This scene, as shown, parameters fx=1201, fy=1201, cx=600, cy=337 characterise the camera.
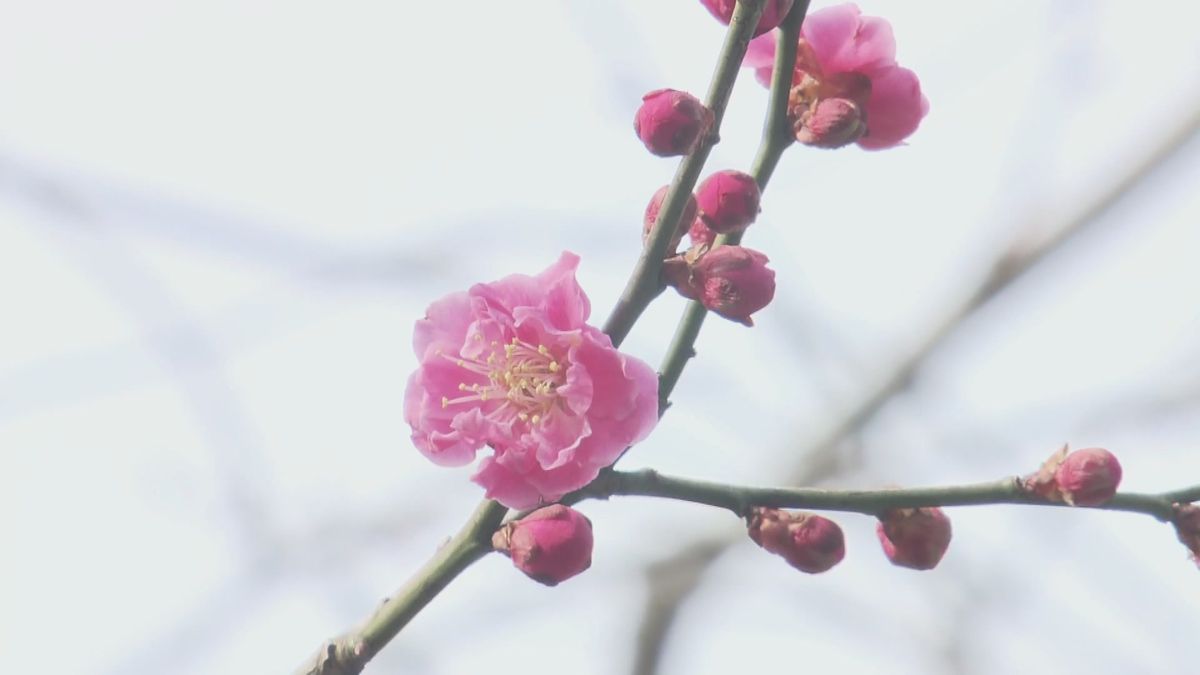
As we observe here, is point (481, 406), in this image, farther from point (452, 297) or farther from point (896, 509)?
point (896, 509)

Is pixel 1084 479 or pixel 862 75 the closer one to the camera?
pixel 1084 479

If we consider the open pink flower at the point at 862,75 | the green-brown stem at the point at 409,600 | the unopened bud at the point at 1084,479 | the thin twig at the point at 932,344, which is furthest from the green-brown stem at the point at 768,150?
the thin twig at the point at 932,344

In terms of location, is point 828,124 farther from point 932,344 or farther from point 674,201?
point 932,344

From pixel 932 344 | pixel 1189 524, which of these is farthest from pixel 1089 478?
pixel 932 344

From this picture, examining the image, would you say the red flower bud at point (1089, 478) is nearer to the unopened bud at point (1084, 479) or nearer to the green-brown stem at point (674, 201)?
the unopened bud at point (1084, 479)

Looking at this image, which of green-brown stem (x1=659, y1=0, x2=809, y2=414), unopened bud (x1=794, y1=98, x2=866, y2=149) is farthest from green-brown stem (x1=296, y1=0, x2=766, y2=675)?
unopened bud (x1=794, y1=98, x2=866, y2=149)

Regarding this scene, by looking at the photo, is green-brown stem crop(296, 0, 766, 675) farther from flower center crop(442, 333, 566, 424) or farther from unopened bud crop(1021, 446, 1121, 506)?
unopened bud crop(1021, 446, 1121, 506)

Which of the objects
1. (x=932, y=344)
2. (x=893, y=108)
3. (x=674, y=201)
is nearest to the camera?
(x=674, y=201)
